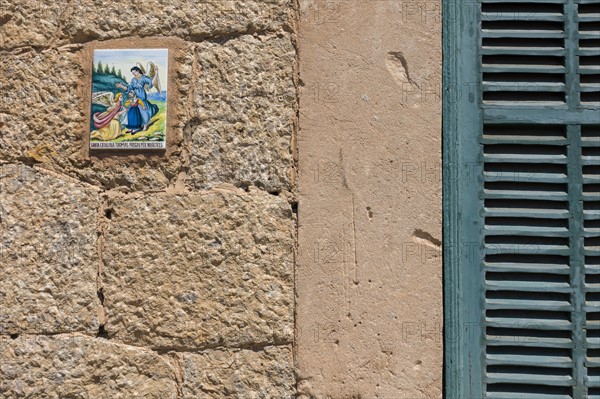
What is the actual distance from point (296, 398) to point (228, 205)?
71cm

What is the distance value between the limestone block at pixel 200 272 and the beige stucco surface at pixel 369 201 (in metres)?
0.10

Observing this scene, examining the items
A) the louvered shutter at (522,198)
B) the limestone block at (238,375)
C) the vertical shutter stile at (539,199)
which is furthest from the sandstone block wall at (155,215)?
the vertical shutter stile at (539,199)

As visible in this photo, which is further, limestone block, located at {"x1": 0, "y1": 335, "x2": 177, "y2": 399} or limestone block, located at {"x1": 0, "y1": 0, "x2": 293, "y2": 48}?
limestone block, located at {"x1": 0, "y1": 0, "x2": 293, "y2": 48}

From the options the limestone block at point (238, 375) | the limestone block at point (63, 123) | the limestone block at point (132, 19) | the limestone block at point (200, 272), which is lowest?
the limestone block at point (238, 375)

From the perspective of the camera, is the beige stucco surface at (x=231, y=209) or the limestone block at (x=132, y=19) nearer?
the beige stucco surface at (x=231, y=209)

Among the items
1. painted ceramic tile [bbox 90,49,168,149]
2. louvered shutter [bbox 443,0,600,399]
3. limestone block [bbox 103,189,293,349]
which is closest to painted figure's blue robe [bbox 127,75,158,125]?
painted ceramic tile [bbox 90,49,168,149]

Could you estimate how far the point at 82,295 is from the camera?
89.3 inches

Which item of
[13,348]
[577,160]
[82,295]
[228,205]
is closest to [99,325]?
[82,295]

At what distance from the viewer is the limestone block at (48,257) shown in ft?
7.43

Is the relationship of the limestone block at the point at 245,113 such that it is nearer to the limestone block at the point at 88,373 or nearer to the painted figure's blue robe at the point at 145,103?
the painted figure's blue robe at the point at 145,103

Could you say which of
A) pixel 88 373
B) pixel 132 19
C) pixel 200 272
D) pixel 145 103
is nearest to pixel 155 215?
pixel 200 272

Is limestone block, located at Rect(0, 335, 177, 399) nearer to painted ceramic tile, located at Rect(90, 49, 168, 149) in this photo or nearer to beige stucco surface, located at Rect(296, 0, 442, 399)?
beige stucco surface, located at Rect(296, 0, 442, 399)

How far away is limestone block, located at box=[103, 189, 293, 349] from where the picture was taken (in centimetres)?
225

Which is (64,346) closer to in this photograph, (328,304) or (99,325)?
(99,325)
